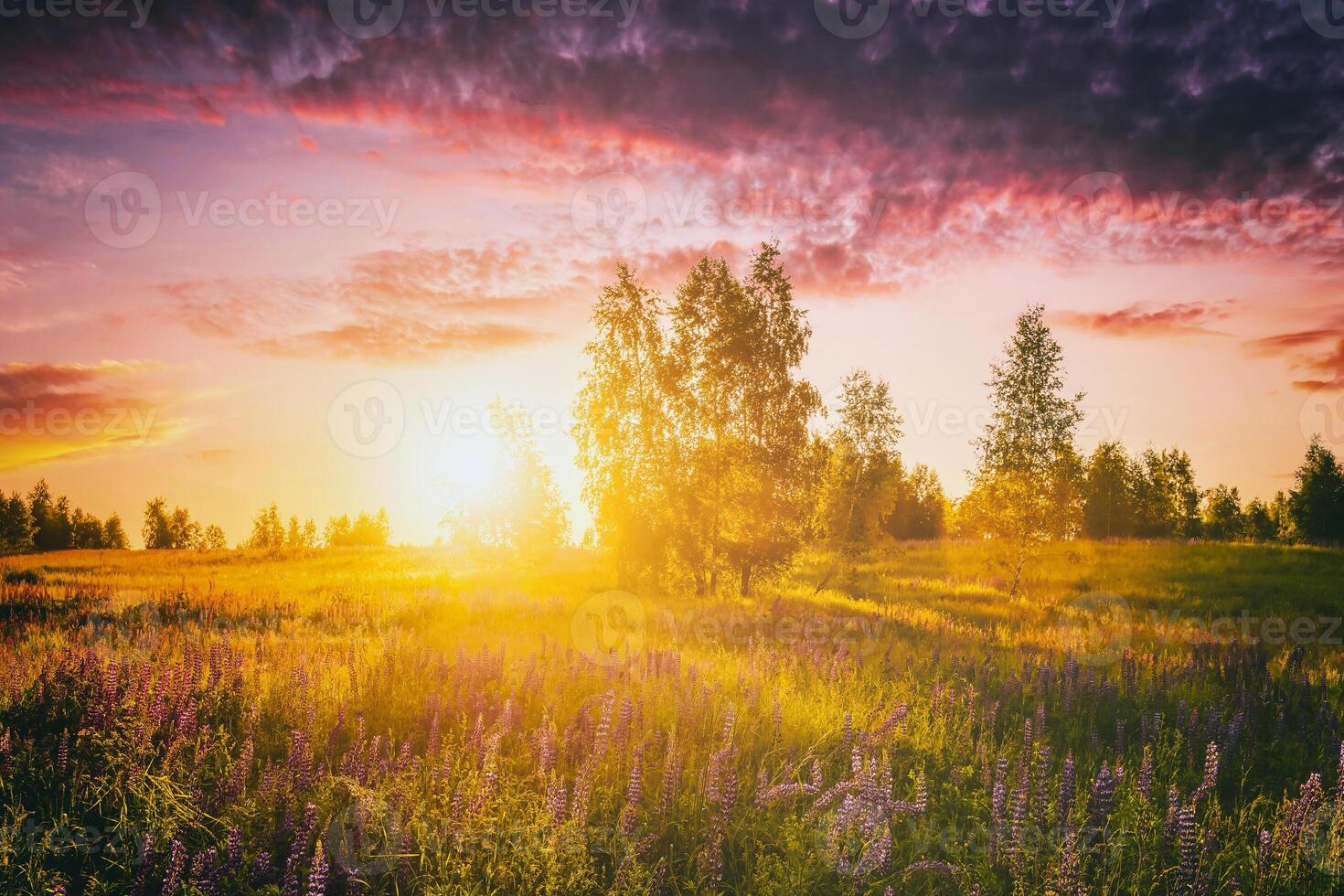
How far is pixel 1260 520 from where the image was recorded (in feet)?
267

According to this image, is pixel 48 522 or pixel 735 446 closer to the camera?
pixel 735 446

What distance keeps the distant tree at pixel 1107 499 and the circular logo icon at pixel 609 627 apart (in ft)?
211

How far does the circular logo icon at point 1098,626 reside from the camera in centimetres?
1057

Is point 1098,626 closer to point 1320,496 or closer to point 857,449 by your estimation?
point 857,449

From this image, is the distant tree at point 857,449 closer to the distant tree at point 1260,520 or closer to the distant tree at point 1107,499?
the distant tree at point 1107,499

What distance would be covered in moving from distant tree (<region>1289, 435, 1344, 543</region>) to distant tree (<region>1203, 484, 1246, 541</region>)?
20750 mm

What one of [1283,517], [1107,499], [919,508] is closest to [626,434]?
[919,508]

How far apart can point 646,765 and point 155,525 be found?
120m

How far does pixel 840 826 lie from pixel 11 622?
48.0 feet

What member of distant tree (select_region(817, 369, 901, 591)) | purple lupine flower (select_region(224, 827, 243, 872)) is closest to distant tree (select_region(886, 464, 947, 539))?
distant tree (select_region(817, 369, 901, 591))

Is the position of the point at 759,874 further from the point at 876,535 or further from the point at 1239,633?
the point at 876,535

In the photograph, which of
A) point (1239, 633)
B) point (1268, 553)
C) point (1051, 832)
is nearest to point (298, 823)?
point (1051, 832)

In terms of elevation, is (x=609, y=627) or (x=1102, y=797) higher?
(x=1102, y=797)

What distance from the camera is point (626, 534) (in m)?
19.2
